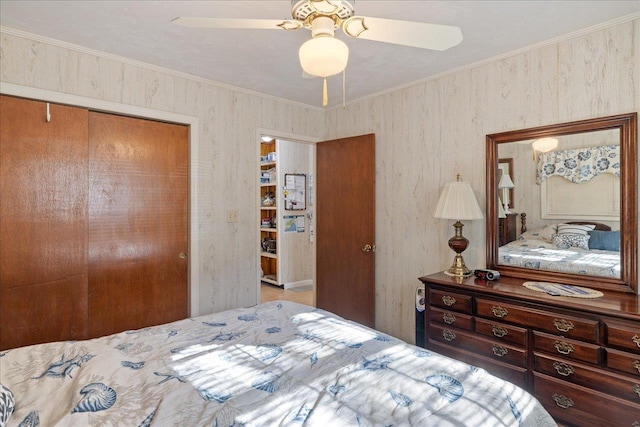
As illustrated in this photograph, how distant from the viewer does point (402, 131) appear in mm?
3234

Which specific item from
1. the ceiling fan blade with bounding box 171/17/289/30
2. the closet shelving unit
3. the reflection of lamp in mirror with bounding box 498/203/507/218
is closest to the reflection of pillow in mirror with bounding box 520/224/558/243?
the reflection of lamp in mirror with bounding box 498/203/507/218

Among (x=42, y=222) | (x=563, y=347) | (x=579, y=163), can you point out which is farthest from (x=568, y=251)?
(x=42, y=222)

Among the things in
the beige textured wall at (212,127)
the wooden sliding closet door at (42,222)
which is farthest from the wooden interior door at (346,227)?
the wooden sliding closet door at (42,222)

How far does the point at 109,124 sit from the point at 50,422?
2.20 m

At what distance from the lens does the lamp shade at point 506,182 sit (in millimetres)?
2584

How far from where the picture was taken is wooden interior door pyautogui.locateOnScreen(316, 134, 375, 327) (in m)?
3.42

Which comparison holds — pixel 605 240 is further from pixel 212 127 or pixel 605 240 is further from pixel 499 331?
pixel 212 127

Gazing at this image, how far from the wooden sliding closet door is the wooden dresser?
8.56 ft

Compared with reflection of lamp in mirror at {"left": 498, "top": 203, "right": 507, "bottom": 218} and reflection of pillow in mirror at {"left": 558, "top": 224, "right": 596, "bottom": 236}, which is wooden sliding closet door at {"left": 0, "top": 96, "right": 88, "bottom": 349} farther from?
reflection of pillow in mirror at {"left": 558, "top": 224, "right": 596, "bottom": 236}

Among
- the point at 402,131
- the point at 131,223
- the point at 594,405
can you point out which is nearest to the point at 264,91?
the point at 402,131

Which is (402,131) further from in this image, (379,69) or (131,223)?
(131,223)

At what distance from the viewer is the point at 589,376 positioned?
6.06 ft

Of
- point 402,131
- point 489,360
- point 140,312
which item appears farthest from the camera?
point 402,131

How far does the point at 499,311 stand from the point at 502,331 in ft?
0.41
